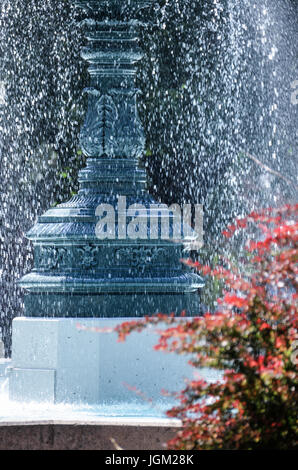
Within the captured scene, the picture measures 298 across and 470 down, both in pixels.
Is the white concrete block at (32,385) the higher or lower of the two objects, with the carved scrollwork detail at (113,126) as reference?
lower

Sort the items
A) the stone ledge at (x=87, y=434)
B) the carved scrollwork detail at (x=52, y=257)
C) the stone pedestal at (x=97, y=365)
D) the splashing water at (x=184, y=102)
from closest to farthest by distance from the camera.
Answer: the stone ledge at (x=87, y=434)
the stone pedestal at (x=97, y=365)
the carved scrollwork detail at (x=52, y=257)
the splashing water at (x=184, y=102)

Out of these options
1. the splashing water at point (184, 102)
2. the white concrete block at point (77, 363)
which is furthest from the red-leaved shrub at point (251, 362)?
the splashing water at point (184, 102)

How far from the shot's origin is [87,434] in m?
5.79

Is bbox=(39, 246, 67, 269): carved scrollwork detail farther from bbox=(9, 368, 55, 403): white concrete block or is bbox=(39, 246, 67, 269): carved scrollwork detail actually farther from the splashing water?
the splashing water

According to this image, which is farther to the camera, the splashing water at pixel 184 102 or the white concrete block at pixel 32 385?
the splashing water at pixel 184 102

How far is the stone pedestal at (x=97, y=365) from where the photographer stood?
7129 mm

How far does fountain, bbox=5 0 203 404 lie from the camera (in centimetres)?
716

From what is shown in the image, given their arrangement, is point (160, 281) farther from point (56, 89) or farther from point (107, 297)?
point (56, 89)

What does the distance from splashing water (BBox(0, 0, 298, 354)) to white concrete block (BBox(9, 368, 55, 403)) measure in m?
7.29

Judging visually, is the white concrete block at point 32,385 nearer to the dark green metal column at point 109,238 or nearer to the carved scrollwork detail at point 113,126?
the dark green metal column at point 109,238

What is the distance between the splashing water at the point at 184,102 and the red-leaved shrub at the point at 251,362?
9283 millimetres

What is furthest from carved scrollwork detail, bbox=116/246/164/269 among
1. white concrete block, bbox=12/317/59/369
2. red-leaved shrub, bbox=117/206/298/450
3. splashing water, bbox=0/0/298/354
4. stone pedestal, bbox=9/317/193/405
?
splashing water, bbox=0/0/298/354

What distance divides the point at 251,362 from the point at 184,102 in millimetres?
10144
